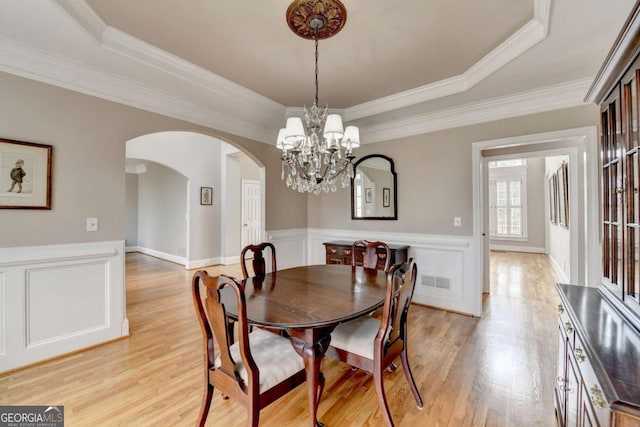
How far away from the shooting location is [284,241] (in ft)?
14.7

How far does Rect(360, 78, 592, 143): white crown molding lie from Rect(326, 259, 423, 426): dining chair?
96.1 inches

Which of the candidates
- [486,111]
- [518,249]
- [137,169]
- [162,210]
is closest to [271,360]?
[486,111]

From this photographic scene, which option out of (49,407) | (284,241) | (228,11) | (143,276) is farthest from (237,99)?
(143,276)

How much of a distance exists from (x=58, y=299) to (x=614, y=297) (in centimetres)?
386

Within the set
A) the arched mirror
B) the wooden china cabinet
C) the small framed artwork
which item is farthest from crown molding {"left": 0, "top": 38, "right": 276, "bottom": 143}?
the wooden china cabinet

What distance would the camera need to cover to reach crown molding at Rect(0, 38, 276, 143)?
218cm

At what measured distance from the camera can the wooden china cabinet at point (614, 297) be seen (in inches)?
31.9

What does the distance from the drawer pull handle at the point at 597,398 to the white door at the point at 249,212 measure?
250 inches

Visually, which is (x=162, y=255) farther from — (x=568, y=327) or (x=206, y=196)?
(x=568, y=327)

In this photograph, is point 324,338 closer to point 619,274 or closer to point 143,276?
point 619,274

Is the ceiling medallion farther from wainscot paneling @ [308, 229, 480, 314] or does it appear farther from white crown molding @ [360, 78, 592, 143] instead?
wainscot paneling @ [308, 229, 480, 314]

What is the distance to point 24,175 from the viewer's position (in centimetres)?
225

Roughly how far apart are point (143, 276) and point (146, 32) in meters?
4.50
